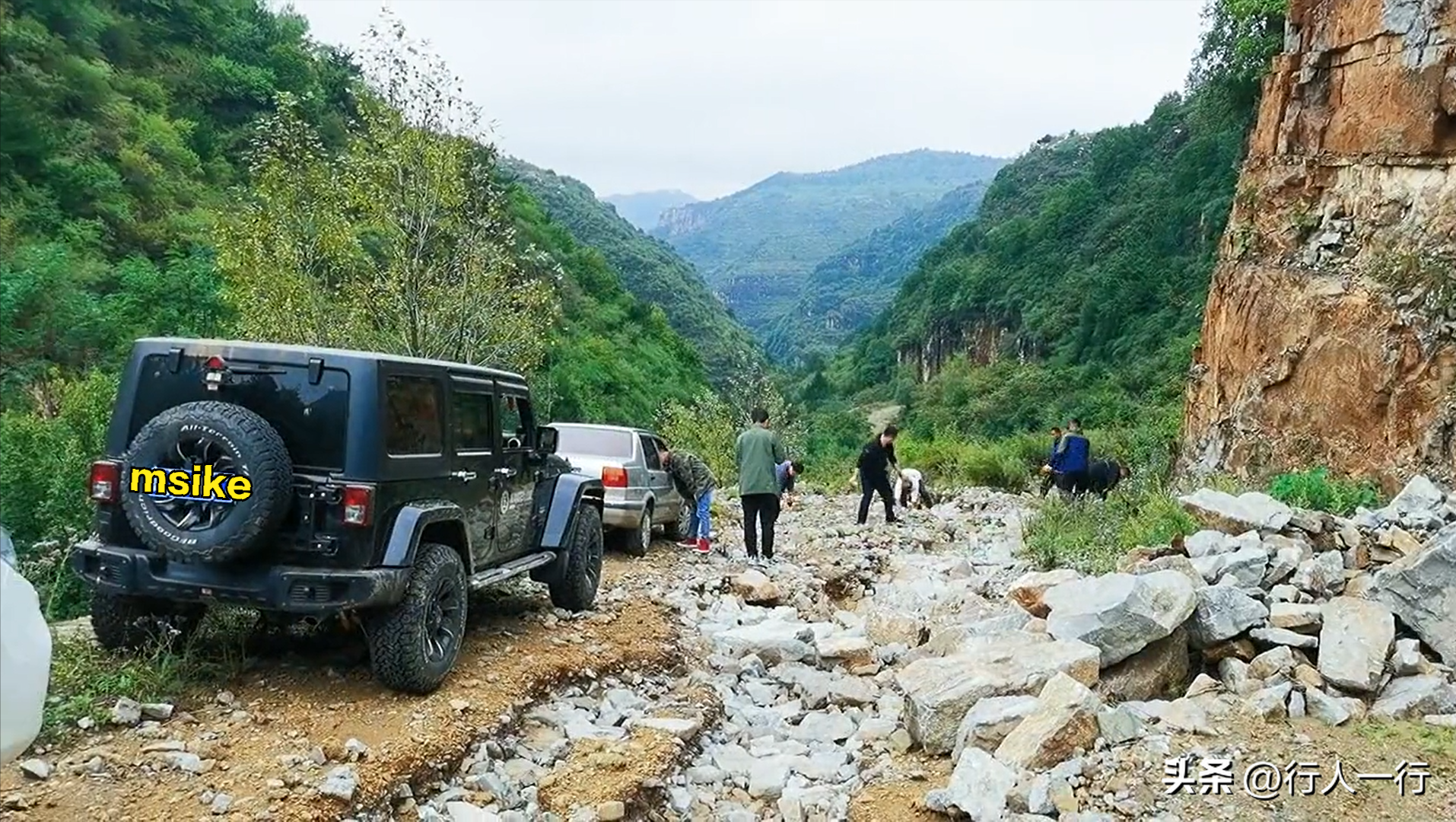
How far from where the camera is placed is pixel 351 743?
4.56m

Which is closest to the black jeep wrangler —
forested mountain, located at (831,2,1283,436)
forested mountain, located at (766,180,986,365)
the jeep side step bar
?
the jeep side step bar

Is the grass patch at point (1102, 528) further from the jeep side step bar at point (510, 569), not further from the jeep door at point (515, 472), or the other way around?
the jeep door at point (515, 472)

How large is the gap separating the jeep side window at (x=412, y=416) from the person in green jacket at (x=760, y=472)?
556 centimetres

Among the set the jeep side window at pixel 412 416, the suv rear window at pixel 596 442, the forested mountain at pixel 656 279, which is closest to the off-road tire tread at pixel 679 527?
the suv rear window at pixel 596 442

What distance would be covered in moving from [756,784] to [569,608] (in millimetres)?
3245

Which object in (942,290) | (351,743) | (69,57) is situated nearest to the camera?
(351,743)

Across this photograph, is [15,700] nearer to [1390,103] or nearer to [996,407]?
[1390,103]

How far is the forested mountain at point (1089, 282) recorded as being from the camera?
42.6m

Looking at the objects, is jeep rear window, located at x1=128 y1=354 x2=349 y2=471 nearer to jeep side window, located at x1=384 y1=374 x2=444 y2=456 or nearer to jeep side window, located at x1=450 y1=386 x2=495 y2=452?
jeep side window, located at x1=384 y1=374 x2=444 y2=456

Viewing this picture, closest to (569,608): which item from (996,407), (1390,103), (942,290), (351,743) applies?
(351,743)

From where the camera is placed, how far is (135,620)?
17.7 ft

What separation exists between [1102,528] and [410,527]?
7909mm

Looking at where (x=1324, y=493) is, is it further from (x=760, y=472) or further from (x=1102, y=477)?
(x=760, y=472)

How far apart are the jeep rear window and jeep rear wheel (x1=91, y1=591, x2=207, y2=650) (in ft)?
3.18
